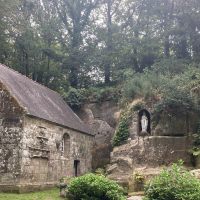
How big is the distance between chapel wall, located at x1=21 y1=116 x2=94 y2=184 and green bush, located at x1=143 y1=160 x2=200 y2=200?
6.34 meters

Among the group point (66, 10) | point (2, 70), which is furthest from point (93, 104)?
point (66, 10)

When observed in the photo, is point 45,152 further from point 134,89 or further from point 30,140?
point 134,89

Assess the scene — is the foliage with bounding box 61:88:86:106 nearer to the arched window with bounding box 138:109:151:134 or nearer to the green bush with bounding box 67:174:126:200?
the arched window with bounding box 138:109:151:134

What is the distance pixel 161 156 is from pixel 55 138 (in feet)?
20.0

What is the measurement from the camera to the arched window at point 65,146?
1400 centimetres

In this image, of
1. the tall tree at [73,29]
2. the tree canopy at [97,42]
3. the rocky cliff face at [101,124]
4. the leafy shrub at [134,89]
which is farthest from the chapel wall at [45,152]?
the tall tree at [73,29]

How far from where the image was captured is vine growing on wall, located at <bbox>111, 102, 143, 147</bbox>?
46.9 ft

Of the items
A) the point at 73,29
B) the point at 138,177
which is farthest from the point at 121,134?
the point at 73,29

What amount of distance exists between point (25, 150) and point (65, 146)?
3.91 m

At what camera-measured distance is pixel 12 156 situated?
10.3 m

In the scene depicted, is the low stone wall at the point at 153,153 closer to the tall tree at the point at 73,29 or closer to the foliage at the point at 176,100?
the foliage at the point at 176,100

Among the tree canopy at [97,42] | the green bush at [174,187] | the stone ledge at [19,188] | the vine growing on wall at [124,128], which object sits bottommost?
the stone ledge at [19,188]

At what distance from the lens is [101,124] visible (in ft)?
60.4

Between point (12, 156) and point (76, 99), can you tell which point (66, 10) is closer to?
point (76, 99)
